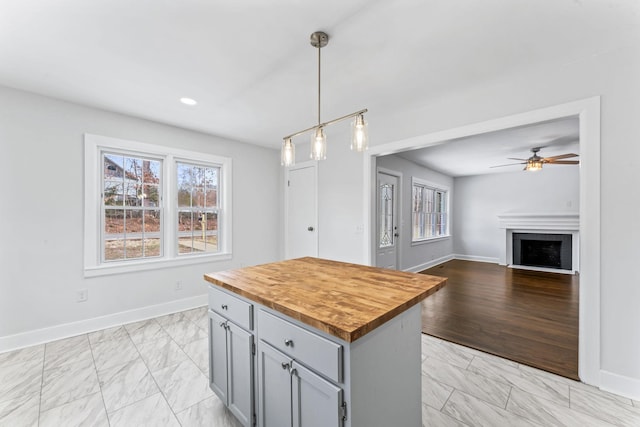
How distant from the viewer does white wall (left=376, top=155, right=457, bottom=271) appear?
17.5 feet

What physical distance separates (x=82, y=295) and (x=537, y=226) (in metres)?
8.61

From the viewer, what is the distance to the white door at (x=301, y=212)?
433 centimetres

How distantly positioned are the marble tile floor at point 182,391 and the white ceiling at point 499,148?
95.7 inches

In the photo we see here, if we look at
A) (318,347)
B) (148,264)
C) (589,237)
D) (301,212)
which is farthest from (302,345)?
(301,212)

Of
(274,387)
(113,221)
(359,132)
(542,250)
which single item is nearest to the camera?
(274,387)

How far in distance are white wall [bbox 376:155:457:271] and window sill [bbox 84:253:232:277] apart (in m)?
3.27

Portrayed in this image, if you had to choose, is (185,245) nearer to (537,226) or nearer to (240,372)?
(240,372)

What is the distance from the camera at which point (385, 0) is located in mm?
1531

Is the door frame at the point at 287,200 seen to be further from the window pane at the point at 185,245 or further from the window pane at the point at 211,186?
the window pane at the point at 185,245

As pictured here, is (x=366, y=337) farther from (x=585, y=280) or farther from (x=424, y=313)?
(x=424, y=313)

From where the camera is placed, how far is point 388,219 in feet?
17.1

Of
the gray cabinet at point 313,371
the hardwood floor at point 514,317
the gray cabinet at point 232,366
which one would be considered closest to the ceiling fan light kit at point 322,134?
the gray cabinet at point 313,371

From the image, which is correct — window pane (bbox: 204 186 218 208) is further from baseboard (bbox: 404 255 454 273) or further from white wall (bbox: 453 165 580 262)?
white wall (bbox: 453 165 580 262)

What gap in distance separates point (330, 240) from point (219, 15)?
9.91 ft
